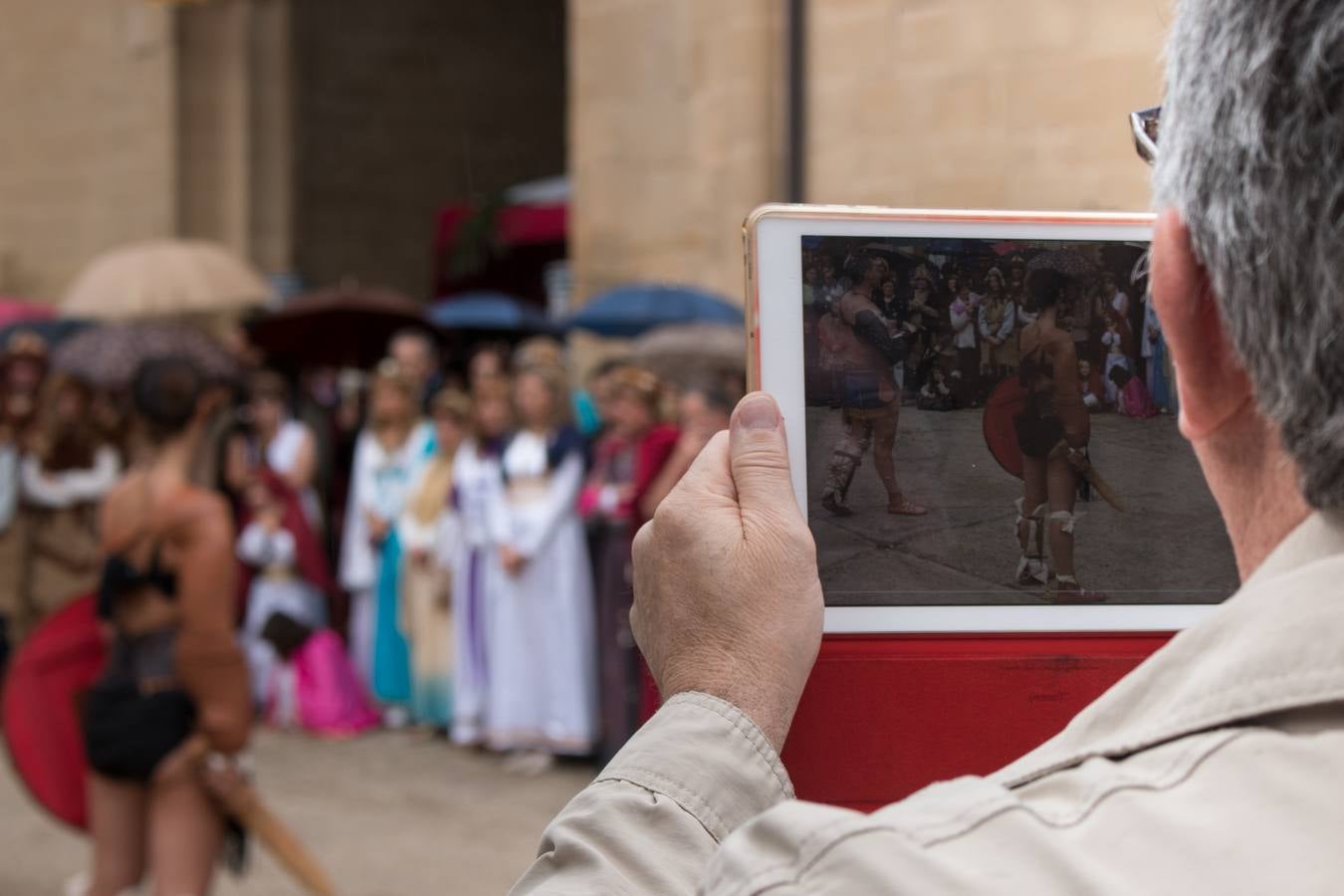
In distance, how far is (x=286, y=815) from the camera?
6.06m

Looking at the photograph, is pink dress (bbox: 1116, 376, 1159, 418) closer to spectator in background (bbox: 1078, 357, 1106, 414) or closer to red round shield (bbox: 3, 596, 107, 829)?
spectator in background (bbox: 1078, 357, 1106, 414)

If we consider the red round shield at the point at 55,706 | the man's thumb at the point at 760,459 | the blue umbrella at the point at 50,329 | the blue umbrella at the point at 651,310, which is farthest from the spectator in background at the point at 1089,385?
the blue umbrella at the point at 50,329

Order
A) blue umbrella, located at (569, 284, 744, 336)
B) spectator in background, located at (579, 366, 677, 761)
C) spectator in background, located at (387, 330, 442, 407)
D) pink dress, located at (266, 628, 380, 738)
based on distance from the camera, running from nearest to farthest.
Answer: spectator in background, located at (579, 366, 677, 761)
pink dress, located at (266, 628, 380, 738)
blue umbrella, located at (569, 284, 744, 336)
spectator in background, located at (387, 330, 442, 407)

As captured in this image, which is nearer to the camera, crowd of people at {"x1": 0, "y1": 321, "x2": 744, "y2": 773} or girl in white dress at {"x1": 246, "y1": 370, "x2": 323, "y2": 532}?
crowd of people at {"x1": 0, "y1": 321, "x2": 744, "y2": 773}

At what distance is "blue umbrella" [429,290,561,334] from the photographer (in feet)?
32.5

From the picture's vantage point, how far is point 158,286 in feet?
34.2

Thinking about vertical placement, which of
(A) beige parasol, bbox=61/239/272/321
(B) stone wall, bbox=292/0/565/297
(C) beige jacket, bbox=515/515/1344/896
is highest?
(B) stone wall, bbox=292/0/565/297

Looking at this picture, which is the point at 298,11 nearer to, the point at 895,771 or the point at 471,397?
the point at 471,397

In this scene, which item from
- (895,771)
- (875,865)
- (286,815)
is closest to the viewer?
(875,865)

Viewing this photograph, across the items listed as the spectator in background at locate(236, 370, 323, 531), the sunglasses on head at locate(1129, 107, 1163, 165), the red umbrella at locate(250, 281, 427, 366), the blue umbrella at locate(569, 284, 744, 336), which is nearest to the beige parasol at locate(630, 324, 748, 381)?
the blue umbrella at locate(569, 284, 744, 336)

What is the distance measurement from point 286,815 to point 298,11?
10.7 metres

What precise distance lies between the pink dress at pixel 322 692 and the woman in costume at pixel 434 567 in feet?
1.04

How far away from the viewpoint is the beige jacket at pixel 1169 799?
0.65 meters

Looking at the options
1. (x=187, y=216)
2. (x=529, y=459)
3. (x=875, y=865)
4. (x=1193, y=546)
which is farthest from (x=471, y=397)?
(x=187, y=216)
